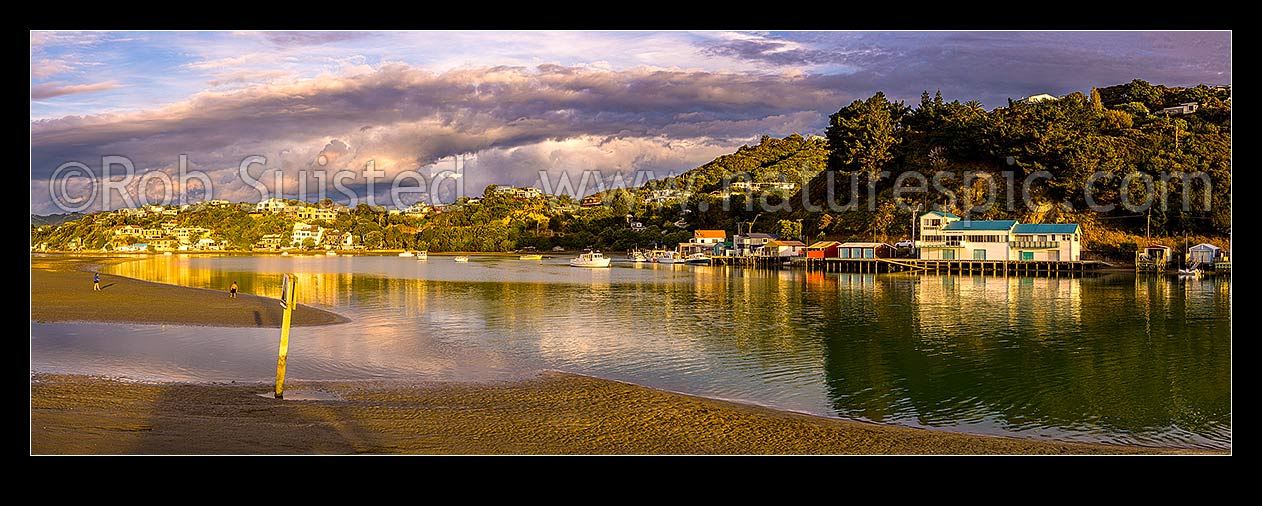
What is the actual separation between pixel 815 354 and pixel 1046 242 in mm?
53308

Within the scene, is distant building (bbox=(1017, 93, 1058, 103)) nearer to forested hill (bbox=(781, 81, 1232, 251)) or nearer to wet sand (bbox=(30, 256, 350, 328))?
forested hill (bbox=(781, 81, 1232, 251))

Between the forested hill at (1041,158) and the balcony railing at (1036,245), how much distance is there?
13335 millimetres

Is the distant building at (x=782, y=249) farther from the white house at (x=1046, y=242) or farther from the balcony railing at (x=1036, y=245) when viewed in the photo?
the white house at (x=1046, y=242)

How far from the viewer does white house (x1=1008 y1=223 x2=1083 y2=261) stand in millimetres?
62250

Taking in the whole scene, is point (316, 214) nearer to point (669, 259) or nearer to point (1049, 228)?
point (669, 259)

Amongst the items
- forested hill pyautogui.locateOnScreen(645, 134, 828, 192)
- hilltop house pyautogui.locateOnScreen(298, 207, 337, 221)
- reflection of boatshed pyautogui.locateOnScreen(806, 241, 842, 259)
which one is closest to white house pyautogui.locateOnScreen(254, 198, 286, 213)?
hilltop house pyautogui.locateOnScreen(298, 207, 337, 221)

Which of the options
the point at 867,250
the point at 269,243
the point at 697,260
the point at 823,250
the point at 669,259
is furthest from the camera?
the point at 269,243

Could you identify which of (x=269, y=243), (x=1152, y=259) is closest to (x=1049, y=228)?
(x=1152, y=259)

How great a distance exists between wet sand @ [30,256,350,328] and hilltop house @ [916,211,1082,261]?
54589mm

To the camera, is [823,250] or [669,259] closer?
[823,250]

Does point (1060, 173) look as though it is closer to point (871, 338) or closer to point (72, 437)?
point (871, 338)

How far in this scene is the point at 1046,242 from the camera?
6319cm

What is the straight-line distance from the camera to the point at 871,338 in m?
21.4

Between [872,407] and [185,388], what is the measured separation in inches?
411
